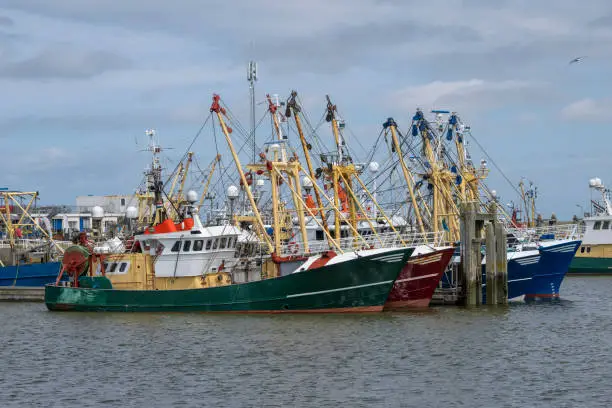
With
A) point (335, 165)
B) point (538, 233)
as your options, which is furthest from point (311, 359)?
point (538, 233)

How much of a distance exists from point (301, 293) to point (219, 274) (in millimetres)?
4000

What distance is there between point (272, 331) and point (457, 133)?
24.7m

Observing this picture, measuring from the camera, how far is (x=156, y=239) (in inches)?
1618

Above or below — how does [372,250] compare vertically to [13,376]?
above

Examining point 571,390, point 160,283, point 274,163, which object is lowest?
point 571,390

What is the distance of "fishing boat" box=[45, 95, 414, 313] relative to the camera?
3881 centimetres

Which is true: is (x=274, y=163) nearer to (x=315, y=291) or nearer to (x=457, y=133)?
(x=315, y=291)

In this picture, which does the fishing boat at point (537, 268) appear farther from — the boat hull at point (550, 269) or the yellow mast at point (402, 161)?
the yellow mast at point (402, 161)

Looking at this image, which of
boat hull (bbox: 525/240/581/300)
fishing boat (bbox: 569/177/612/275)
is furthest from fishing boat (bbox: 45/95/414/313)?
fishing boat (bbox: 569/177/612/275)

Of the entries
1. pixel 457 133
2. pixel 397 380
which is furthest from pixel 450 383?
pixel 457 133

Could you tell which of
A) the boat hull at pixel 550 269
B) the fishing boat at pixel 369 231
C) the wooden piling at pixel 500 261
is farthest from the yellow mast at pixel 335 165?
→ the boat hull at pixel 550 269

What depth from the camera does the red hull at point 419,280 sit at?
40594 mm

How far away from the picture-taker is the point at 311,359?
97.2ft

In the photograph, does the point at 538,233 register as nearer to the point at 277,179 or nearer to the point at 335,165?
the point at 335,165
